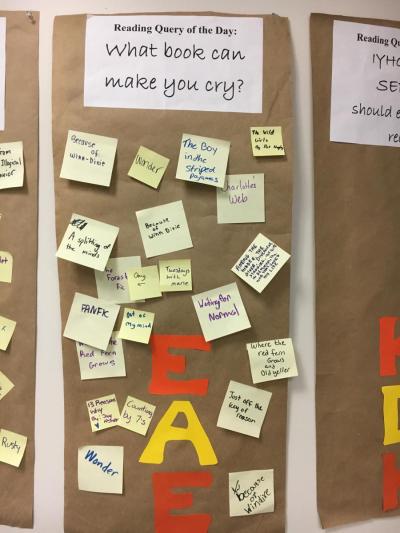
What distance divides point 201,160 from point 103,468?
0.73 meters

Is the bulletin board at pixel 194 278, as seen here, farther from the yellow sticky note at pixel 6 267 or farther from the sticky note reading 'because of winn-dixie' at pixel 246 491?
the yellow sticky note at pixel 6 267

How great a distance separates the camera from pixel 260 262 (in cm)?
96

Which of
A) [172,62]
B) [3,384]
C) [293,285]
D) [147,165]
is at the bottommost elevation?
[3,384]

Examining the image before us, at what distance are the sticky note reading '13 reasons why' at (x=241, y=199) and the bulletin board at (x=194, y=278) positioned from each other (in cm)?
2

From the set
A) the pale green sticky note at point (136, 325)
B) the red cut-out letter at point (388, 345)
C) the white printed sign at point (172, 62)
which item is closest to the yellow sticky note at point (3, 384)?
the pale green sticky note at point (136, 325)

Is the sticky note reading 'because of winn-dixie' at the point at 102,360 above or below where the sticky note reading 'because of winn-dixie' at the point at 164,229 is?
below

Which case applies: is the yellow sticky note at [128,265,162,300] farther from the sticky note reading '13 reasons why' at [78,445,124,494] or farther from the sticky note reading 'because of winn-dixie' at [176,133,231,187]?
the sticky note reading '13 reasons why' at [78,445,124,494]

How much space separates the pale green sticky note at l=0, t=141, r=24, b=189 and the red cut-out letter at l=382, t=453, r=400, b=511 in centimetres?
107

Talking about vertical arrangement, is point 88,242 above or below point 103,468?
above

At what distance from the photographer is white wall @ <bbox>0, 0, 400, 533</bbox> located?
95 cm

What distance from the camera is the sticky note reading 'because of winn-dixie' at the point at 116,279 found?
953mm

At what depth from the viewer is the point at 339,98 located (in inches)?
38.2

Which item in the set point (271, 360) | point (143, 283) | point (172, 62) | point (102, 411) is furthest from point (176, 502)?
point (172, 62)

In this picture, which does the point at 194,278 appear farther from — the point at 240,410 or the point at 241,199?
the point at 240,410
